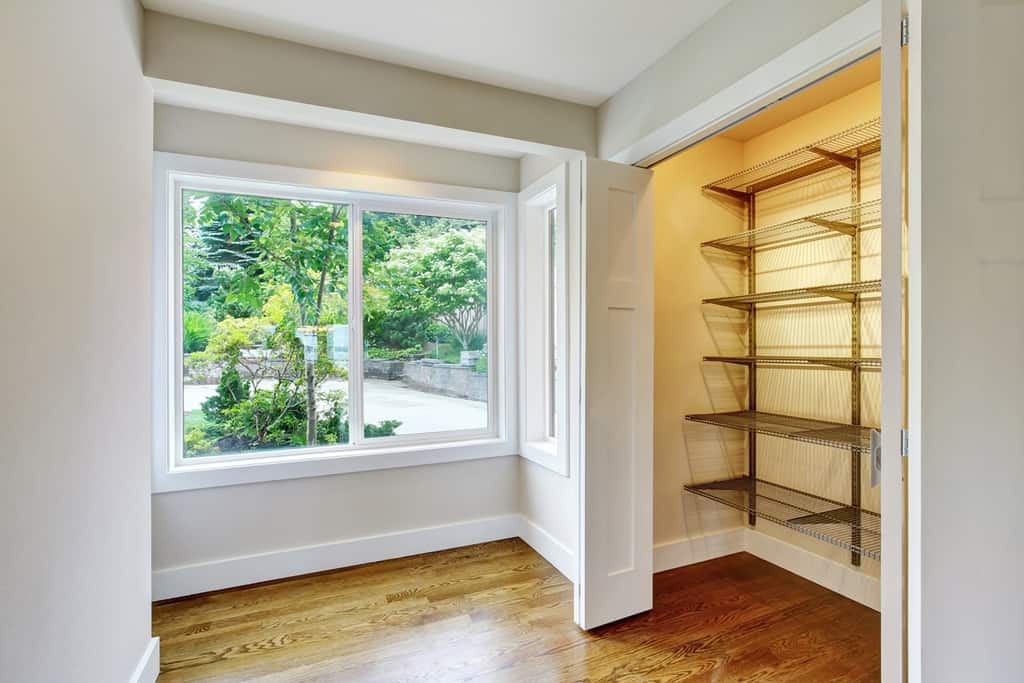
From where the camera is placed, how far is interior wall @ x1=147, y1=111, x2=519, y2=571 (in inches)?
97.1

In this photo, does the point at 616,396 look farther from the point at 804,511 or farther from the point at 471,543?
the point at 471,543

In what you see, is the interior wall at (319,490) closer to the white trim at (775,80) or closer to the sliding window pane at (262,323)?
the sliding window pane at (262,323)

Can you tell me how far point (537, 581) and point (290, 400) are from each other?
5.53ft

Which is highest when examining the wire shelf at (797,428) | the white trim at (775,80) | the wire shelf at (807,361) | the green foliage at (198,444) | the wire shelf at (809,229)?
the white trim at (775,80)

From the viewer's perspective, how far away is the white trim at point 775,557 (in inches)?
93.7

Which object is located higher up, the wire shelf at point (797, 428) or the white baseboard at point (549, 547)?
the wire shelf at point (797, 428)

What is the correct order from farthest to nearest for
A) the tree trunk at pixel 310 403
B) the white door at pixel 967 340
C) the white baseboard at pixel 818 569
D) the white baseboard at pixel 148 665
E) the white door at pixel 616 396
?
the tree trunk at pixel 310 403
the white baseboard at pixel 818 569
the white door at pixel 616 396
the white baseboard at pixel 148 665
the white door at pixel 967 340

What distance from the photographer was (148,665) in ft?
5.85

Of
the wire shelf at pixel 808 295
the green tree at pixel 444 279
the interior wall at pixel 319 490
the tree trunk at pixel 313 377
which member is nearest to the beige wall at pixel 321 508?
the interior wall at pixel 319 490

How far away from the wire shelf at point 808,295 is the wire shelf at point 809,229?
28 centimetres

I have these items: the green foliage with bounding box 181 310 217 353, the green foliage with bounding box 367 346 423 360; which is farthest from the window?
the green foliage with bounding box 181 310 217 353

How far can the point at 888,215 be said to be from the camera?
1.12 metres

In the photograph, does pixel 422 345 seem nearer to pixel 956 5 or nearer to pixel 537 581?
pixel 537 581

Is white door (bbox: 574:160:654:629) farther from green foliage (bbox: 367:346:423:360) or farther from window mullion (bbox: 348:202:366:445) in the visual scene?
window mullion (bbox: 348:202:366:445)
